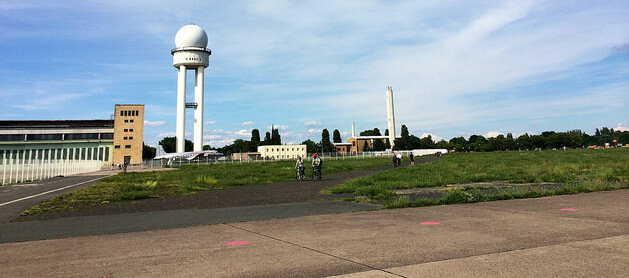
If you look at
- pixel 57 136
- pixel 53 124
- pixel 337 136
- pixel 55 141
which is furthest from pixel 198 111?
pixel 337 136

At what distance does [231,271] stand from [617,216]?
783 centimetres

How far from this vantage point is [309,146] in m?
191

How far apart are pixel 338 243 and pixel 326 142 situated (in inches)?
6519

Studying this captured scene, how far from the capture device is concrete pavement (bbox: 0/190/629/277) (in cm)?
482

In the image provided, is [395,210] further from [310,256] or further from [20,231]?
[20,231]

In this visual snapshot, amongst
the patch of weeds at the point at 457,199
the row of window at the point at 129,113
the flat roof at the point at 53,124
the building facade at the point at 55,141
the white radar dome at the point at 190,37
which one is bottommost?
the patch of weeds at the point at 457,199

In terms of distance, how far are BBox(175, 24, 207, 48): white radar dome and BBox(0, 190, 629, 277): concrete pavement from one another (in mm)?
105570

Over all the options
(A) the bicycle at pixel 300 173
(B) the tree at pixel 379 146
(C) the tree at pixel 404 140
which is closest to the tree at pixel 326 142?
(B) the tree at pixel 379 146

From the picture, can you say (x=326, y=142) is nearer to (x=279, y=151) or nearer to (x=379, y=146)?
(x=379, y=146)

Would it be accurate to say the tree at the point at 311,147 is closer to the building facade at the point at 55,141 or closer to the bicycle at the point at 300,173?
the building facade at the point at 55,141

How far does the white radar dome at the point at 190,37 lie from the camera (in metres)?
106

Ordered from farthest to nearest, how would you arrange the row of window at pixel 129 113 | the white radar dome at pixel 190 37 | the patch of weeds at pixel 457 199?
the white radar dome at pixel 190 37 < the row of window at pixel 129 113 < the patch of weeds at pixel 457 199

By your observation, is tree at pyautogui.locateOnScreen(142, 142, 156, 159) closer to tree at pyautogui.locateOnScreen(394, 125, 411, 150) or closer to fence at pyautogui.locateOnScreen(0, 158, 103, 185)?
fence at pyautogui.locateOnScreen(0, 158, 103, 185)

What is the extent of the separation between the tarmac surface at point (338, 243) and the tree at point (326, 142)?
523 ft
